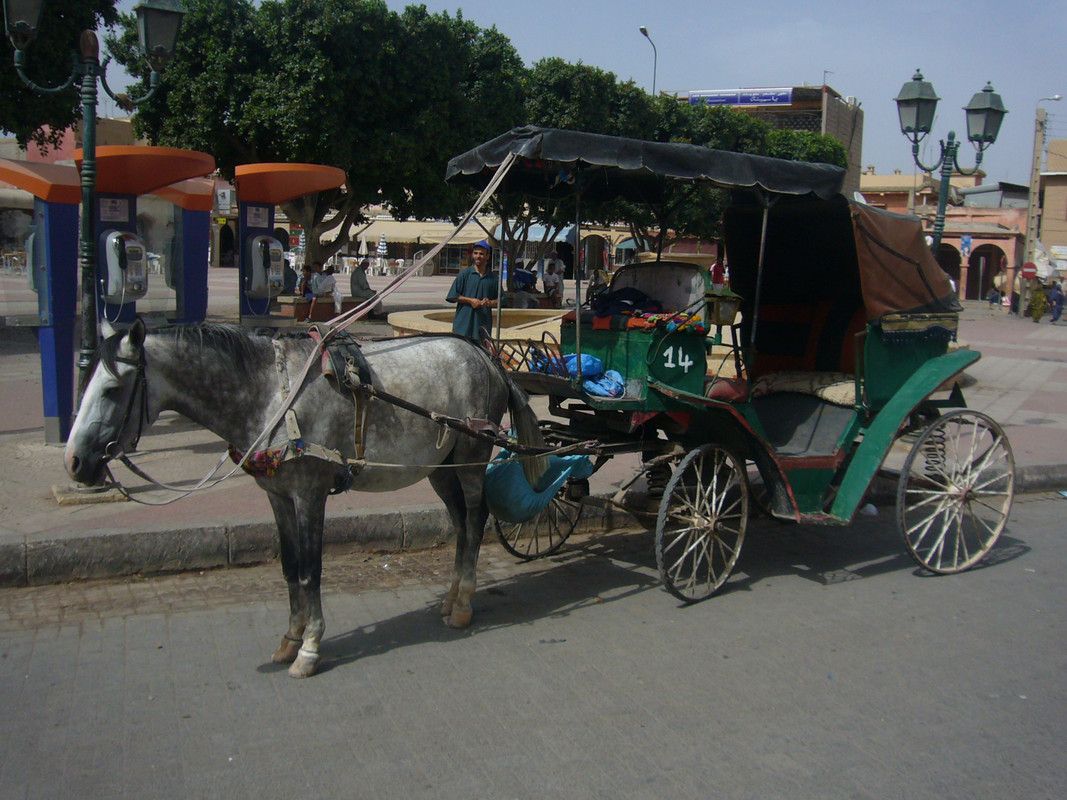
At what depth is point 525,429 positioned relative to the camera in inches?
191

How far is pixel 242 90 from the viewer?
17156 millimetres

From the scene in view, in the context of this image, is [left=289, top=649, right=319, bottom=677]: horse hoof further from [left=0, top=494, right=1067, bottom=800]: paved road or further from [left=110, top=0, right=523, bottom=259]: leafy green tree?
[left=110, top=0, right=523, bottom=259]: leafy green tree

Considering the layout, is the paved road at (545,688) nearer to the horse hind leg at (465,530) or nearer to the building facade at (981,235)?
the horse hind leg at (465,530)

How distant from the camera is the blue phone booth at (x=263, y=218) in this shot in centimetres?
871

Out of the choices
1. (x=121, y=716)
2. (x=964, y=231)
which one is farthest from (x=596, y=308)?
(x=964, y=231)

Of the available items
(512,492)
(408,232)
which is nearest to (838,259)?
(512,492)

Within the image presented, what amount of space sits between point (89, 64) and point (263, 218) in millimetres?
3148

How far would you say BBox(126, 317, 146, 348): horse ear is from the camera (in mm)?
3488

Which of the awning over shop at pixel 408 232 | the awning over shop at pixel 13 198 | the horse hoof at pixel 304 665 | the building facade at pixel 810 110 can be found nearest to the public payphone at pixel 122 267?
the horse hoof at pixel 304 665

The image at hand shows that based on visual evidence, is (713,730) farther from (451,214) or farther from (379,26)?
(451,214)

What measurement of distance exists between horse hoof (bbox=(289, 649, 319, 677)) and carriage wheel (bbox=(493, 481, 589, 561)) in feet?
5.94

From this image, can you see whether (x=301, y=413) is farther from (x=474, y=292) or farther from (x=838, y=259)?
(x=838, y=259)

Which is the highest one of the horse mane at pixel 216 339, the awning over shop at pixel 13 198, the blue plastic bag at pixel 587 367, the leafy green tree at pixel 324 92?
the leafy green tree at pixel 324 92

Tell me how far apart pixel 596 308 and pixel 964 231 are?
41915 millimetres
